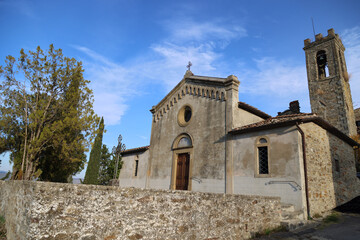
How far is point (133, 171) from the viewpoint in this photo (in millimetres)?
16438

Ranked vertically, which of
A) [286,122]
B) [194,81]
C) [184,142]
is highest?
[194,81]

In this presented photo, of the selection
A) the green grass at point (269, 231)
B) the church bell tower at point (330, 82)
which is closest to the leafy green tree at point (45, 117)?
the green grass at point (269, 231)

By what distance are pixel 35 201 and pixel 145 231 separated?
164 cm

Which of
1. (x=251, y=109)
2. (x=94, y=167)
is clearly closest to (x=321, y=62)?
(x=251, y=109)

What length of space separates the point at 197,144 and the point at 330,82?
19.2 m

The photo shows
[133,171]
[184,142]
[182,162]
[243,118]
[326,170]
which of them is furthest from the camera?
[133,171]

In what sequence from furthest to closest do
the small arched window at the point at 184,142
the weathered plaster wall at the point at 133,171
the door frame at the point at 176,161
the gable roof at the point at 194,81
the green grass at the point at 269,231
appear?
the weathered plaster wall at the point at 133,171 < the small arched window at the point at 184,142 < the door frame at the point at 176,161 < the gable roof at the point at 194,81 < the green grass at the point at 269,231

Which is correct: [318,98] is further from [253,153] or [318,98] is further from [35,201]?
[35,201]

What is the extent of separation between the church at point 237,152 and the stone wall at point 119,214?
4.29 m

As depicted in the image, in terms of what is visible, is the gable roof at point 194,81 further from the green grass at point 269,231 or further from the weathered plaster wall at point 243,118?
the green grass at point 269,231

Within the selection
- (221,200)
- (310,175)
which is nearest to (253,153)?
(310,175)

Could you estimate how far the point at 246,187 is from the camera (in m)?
9.55

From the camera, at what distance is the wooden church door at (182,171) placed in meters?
12.5

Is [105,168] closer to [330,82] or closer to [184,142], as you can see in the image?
[184,142]
